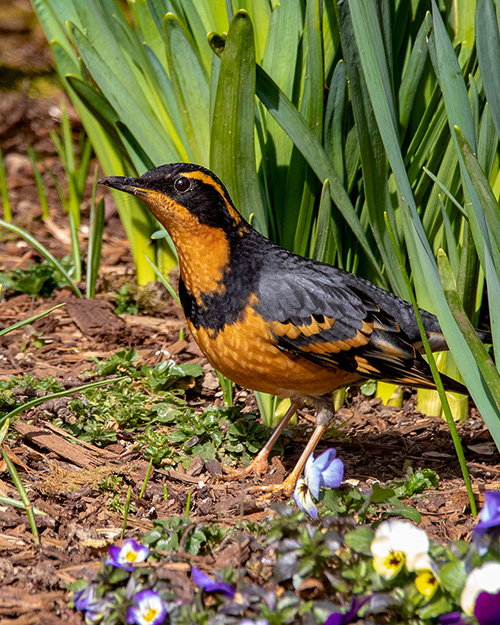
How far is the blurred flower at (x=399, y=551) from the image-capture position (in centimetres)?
227

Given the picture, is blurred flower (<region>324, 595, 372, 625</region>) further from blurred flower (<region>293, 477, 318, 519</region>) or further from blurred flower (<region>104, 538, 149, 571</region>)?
blurred flower (<region>104, 538, 149, 571</region>)

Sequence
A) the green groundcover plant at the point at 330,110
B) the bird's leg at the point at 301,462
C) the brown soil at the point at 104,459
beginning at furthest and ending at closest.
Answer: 1. the bird's leg at the point at 301,462
2. the green groundcover plant at the point at 330,110
3. the brown soil at the point at 104,459

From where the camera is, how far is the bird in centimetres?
337

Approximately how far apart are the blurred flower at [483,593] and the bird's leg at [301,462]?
159 centimetres

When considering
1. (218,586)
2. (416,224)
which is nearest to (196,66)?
(416,224)

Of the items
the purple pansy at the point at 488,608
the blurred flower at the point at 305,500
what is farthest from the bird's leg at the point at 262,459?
the purple pansy at the point at 488,608

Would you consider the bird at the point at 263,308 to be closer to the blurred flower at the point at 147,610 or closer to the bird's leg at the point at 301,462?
the bird's leg at the point at 301,462

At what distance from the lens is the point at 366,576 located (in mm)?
2322

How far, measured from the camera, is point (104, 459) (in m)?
3.62

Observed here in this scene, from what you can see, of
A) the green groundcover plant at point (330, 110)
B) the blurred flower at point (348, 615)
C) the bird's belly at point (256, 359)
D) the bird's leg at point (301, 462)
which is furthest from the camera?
the bird's leg at point (301, 462)

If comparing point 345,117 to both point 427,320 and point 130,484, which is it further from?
point 130,484

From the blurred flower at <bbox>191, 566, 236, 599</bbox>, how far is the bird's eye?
1731mm

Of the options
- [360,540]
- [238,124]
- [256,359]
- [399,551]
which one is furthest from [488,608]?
[238,124]

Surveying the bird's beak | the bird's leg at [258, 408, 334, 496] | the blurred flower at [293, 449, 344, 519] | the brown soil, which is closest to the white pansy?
the blurred flower at [293, 449, 344, 519]
